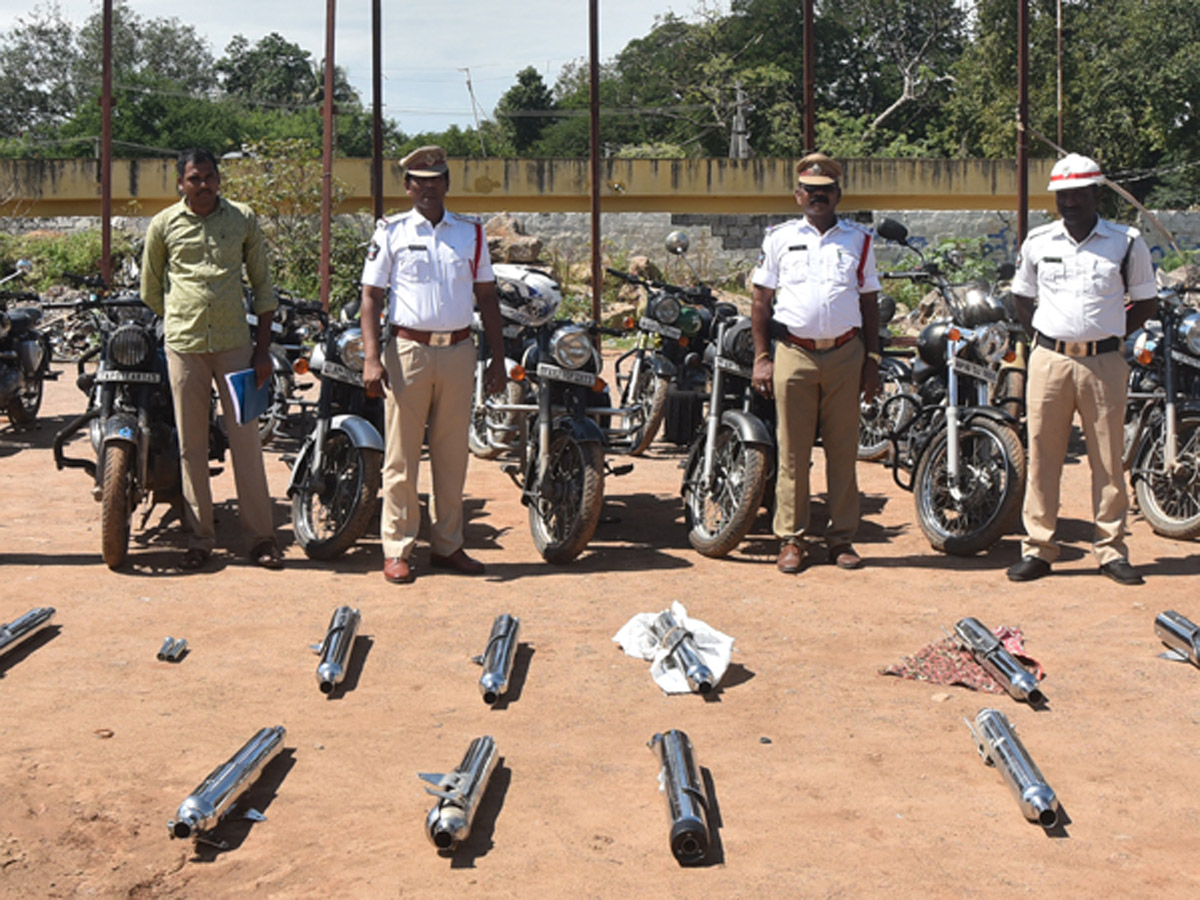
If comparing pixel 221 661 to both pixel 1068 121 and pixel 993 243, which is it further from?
pixel 1068 121

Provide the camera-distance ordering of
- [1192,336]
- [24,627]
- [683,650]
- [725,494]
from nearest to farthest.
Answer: [683,650], [24,627], [725,494], [1192,336]

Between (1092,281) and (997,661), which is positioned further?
(1092,281)

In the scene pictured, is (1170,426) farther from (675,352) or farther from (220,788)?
(220,788)

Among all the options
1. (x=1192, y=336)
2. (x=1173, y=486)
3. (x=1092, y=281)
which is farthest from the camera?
(x=1192, y=336)

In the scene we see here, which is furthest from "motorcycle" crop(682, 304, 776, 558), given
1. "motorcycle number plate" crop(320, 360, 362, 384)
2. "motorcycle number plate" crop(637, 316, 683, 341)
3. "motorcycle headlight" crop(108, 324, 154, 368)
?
"motorcycle headlight" crop(108, 324, 154, 368)

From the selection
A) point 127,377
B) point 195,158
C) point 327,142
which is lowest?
point 127,377

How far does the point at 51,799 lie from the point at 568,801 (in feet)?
4.96

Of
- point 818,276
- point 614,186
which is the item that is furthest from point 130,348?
point 614,186

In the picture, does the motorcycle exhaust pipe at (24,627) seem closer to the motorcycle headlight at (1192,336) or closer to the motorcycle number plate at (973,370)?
the motorcycle number plate at (973,370)

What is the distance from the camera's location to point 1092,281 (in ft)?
21.9

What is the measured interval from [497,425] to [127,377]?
103 inches

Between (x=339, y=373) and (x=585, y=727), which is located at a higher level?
(x=339, y=373)

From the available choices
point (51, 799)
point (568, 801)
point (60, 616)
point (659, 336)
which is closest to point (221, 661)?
point (60, 616)

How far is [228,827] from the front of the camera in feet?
13.3
